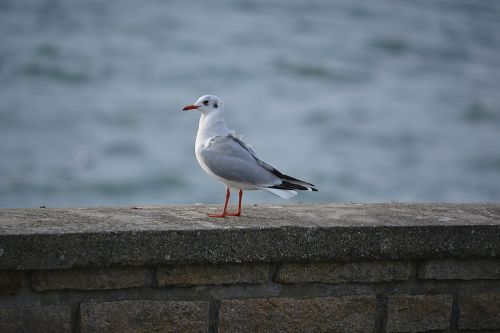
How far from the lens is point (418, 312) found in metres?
3.39

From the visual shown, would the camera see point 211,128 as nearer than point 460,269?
No

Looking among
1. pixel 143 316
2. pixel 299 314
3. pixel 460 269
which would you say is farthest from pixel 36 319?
pixel 460 269

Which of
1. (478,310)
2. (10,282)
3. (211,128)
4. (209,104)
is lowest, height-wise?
(10,282)

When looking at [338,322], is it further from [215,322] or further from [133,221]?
[133,221]

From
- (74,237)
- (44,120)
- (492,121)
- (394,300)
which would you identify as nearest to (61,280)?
(74,237)

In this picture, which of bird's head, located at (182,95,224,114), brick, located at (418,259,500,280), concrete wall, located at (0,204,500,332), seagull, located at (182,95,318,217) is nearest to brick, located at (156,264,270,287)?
concrete wall, located at (0,204,500,332)

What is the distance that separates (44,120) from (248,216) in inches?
853

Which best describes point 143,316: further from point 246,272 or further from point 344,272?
point 344,272

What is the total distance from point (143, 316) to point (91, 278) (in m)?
0.24

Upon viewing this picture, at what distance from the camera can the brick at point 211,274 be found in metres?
3.14

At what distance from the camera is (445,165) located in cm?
2431

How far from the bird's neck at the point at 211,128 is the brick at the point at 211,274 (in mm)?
686

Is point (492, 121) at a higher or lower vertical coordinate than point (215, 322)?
higher

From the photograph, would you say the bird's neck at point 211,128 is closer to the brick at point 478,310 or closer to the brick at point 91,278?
the brick at point 91,278
